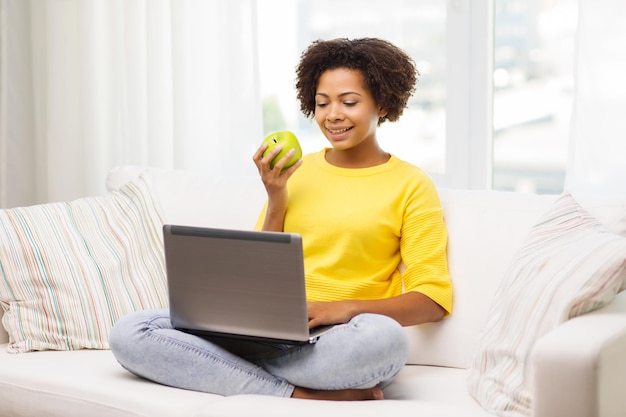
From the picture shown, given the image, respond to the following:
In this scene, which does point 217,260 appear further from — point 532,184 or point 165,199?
point 532,184

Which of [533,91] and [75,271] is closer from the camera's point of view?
[75,271]

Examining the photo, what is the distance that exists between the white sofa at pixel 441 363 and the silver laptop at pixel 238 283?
0.15 metres

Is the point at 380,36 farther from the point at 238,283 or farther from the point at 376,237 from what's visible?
the point at 238,283

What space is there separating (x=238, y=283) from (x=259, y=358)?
0.21 m

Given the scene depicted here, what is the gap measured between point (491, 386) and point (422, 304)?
0.31m

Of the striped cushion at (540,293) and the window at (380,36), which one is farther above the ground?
the window at (380,36)

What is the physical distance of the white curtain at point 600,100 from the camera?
8.23ft

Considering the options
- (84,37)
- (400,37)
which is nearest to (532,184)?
(400,37)

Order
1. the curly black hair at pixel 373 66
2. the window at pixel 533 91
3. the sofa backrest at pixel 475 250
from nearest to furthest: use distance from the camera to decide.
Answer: the sofa backrest at pixel 475 250
the curly black hair at pixel 373 66
the window at pixel 533 91

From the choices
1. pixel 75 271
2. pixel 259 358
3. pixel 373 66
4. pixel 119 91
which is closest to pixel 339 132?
pixel 373 66

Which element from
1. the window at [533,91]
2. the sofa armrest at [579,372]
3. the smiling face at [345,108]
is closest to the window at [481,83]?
the window at [533,91]

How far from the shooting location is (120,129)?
3578mm

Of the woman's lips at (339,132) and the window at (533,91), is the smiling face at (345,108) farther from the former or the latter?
the window at (533,91)

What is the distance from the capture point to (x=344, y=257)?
2.20 m
